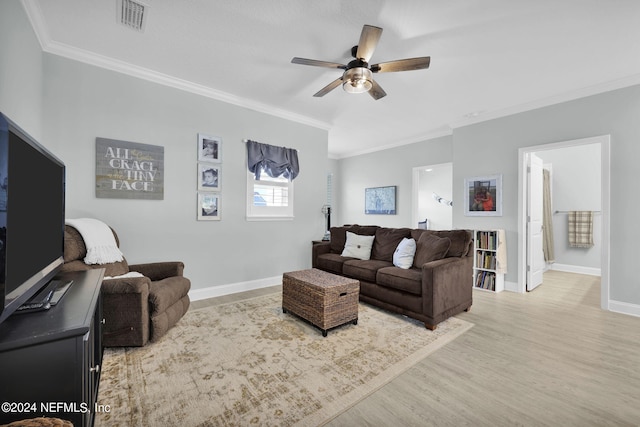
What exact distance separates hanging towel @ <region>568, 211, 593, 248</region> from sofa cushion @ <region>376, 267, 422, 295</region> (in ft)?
14.5

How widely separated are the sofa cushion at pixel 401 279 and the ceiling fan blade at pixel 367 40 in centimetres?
213

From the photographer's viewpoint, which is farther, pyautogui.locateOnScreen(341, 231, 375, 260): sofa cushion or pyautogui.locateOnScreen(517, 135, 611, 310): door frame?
pyautogui.locateOnScreen(341, 231, 375, 260): sofa cushion

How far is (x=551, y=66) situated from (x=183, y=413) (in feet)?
14.5

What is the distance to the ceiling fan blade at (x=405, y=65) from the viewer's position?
2277 mm

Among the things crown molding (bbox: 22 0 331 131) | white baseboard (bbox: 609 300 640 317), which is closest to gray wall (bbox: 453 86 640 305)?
white baseboard (bbox: 609 300 640 317)

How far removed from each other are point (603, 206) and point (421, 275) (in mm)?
2560

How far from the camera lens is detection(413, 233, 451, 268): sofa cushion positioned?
3.04m

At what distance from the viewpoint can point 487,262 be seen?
4.17m

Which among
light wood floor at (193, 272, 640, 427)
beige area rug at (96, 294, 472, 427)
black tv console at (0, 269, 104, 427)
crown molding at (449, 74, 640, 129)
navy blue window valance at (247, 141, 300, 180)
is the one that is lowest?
light wood floor at (193, 272, 640, 427)

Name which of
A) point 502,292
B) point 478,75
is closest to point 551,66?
point 478,75

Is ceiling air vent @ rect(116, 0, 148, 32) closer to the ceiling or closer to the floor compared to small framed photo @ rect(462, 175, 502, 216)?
closer to the ceiling

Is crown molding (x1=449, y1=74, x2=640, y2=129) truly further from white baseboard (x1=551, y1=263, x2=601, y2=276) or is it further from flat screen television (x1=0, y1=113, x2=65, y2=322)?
flat screen television (x1=0, y1=113, x2=65, y2=322)

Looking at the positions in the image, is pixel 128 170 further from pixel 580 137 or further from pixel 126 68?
pixel 580 137

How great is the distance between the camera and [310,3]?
6.85 ft
